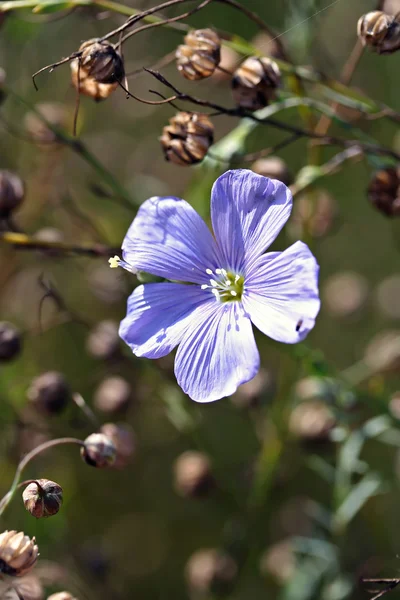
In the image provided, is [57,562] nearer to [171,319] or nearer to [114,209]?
[171,319]

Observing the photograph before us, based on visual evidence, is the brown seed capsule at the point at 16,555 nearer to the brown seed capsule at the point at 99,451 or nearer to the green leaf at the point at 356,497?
the brown seed capsule at the point at 99,451

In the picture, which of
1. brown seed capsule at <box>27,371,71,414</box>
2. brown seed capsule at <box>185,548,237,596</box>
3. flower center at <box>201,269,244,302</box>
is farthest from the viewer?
brown seed capsule at <box>185,548,237,596</box>

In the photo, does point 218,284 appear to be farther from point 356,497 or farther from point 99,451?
point 356,497

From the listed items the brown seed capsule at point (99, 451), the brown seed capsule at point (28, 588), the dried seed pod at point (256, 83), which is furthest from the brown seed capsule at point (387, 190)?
the brown seed capsule at point (28, 588)

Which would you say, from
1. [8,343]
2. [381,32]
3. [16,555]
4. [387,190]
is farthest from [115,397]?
[381,32]

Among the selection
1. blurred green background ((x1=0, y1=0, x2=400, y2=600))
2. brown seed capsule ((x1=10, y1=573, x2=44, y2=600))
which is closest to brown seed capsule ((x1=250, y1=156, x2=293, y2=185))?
blurred green background ((x1=0, y1=0, x2=400, y2=600))

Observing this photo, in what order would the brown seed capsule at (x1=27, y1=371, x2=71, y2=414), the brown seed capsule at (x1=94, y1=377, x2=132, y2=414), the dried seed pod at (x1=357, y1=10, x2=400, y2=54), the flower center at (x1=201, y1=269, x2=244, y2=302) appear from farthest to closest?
the brown seed capsule at (x1=94, y1=377, x2=132, y2=414), the brown seed capsule at (x1=27, y1=371, x2=71, y2=414), the flower center at (x1=201, y1=269, x2=244, y2=302), the dried seed pod at (x1=357, y1=10, x2=400, y2=54)

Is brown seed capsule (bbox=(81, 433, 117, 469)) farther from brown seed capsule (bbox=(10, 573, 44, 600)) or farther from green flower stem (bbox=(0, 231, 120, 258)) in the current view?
green flower stem (bbox=(0, 231, 120, 258))
